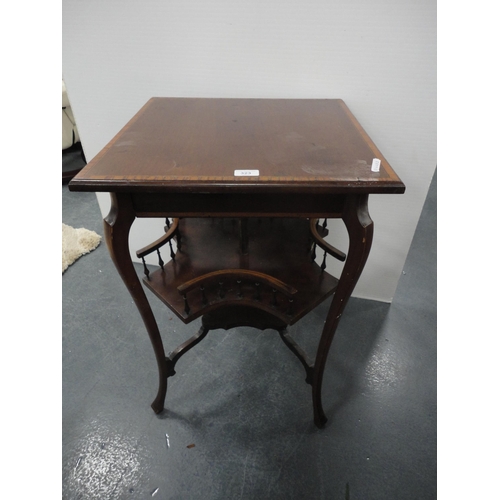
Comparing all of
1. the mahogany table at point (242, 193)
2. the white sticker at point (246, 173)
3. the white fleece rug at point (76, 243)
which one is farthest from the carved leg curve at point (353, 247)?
the white fleece rug at point (76, 243)

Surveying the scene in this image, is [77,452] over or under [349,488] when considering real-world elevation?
over

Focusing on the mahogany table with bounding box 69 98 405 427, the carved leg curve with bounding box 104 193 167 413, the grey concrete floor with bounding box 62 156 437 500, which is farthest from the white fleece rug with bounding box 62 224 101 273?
the carved leg curve with bounding box 104 193 167 413

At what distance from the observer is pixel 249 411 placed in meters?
1.04

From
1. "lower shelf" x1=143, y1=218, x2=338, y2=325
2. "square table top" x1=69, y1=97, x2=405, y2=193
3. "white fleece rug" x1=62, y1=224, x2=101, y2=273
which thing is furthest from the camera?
"white fleece rug" x1=62, y1=224, x2=101, y2=273

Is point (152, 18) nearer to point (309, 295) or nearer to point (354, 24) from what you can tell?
point (354, 24)

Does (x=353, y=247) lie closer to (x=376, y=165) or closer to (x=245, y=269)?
(x=376, y=165)

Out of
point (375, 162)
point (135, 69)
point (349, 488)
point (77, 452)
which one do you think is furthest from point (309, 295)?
point (135, 69)

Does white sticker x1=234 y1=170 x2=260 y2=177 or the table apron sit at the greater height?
white sticker x1=234 y1=170 x2=260 y2=177

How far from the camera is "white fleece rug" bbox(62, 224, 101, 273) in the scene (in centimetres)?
164

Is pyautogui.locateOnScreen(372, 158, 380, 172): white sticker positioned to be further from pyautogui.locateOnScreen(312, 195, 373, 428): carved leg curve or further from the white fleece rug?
the white fleece rug

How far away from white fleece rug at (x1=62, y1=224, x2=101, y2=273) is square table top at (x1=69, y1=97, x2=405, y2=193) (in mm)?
1039

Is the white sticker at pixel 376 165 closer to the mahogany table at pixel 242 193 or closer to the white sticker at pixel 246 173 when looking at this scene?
the mahogany table at pixel 242 193

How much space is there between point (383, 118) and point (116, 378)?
4.02ft

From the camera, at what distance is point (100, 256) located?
1678mm
